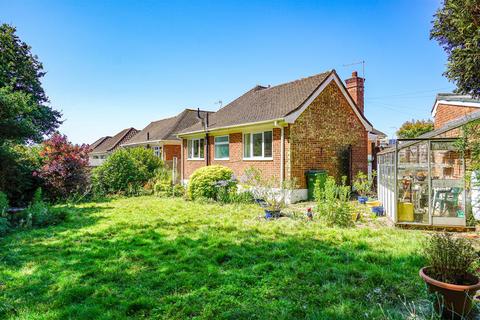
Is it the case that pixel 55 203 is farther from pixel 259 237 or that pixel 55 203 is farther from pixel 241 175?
pixel 259 237

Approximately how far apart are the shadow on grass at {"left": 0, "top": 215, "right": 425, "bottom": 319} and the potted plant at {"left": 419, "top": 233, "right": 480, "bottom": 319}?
0.52 meters

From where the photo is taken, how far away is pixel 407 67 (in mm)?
15203

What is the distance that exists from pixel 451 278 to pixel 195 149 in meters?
16.9

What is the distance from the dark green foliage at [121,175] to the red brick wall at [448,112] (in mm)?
16674

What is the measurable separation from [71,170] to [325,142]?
12579 millimetres

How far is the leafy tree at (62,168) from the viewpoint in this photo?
508 inches

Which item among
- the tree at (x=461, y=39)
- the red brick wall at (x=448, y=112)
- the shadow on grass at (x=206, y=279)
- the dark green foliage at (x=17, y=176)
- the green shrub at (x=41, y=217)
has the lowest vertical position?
the shadow on grass at (x=206, y=279)

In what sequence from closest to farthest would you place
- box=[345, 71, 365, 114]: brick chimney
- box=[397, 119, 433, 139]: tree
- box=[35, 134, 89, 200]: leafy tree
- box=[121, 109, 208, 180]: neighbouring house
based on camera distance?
1. box=[35, 134, 89, 200]: leafy tree
2. box=[345, 71, 365, 114]: brick chimney
3. box=[121, 109, 208, 180]: neighbouring house
4. box=[397, 119, 433, 139]: tree

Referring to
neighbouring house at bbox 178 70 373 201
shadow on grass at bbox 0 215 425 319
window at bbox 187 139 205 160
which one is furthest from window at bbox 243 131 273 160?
shadow on grass at bbox 0 215 425 319

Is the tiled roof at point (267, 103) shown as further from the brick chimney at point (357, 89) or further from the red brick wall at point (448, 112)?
the red brick wall at point (448, 112)

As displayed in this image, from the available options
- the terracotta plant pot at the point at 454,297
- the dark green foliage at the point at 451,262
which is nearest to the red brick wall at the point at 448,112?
the dark green foliage at the point at 451,262

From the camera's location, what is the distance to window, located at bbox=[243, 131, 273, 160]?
43.8 feet

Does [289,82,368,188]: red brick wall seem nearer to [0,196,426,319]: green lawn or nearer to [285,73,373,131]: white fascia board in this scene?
[285,73,373,131]: white fascia board

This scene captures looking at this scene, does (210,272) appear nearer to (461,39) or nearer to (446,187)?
(461,39)
